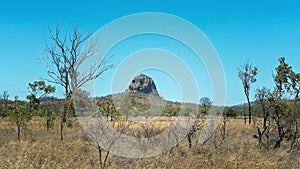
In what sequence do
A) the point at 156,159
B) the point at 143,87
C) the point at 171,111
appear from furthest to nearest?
the point at 143,87
the point at 171,111
the point at 156,159

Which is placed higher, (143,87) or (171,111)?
(143,87)

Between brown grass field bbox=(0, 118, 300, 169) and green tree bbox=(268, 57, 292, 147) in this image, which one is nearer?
brown grass field bbox=(0, 118, 300, 169)

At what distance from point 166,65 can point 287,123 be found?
684 cm

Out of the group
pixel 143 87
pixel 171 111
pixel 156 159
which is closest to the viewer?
pixel 156 159

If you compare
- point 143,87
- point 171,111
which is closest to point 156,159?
point 171,111

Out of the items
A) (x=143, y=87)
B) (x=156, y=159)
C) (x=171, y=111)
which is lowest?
(x=156, y=159)

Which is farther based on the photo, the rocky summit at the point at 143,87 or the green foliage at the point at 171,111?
the green foliage at the point at 171,111

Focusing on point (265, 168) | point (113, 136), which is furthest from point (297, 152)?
point (113, 136)

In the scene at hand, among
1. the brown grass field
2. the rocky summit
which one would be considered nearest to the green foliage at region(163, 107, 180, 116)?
the rocky summit

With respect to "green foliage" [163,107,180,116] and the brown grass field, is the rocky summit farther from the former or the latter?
the brown grass field

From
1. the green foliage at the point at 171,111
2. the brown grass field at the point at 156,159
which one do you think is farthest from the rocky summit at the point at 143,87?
the brown grass field at the point at 156,159

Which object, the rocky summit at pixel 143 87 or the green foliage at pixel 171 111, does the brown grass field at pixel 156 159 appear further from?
the rocky summit at pixel 143 87

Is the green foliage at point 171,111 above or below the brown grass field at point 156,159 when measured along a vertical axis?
above

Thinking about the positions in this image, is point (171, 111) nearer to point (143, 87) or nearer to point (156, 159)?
point (143, 87)
